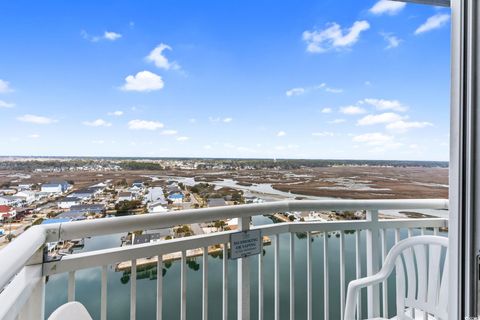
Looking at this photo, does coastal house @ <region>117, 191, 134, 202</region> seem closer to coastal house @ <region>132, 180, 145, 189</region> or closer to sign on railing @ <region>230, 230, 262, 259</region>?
coastal house @ <region>132, 180, 145, 189</region>

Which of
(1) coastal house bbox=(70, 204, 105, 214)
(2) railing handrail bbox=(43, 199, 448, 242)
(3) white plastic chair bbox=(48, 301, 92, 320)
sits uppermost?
(1) coastal house bbox=(70, 204, 105, 214)

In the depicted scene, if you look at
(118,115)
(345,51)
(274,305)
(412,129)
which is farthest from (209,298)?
(345,51)

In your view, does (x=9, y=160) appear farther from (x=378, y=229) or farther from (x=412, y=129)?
(x=412, y=129)

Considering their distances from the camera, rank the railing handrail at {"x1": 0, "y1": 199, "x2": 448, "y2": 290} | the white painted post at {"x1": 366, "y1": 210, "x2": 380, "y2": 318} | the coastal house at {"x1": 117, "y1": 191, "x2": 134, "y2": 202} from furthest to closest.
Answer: the white painted post at {"x1": 366, "y1": 210, "x2": 380, "y2": 318} → the coastal house at {"x1": 117, "y1": 191, "x2": 134, "y2": 202} → the railing handrail at {"x1": 0, "y1": 199, "x2": 448, "y2": 290}

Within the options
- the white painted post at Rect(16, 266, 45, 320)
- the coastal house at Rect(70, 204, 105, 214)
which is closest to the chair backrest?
the coastal house at Rect(70, 204, 105, 214)

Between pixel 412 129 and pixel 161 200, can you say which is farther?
pixel 412 129

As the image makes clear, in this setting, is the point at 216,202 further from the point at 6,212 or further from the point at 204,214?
the point at 6,212
